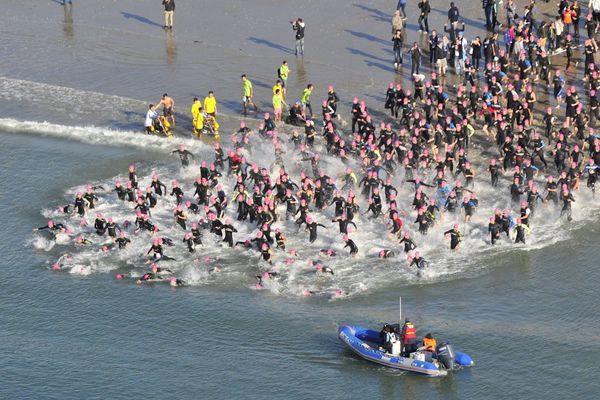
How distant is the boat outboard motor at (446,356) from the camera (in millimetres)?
34969

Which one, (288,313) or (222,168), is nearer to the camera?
(288,313)

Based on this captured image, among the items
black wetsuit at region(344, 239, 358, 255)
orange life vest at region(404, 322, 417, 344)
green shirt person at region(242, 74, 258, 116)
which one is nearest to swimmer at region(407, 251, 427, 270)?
black wetsuit at region(344, 239, 358, 255)

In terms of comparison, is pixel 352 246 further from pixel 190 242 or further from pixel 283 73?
pixel 283 73

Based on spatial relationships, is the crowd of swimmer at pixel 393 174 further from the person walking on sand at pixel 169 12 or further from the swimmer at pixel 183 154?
the person walking on sand at pixel 169 12

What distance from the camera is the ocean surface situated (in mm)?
35406

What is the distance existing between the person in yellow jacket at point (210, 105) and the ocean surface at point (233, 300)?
1230mm

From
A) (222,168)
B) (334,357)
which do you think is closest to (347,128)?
(222,168)

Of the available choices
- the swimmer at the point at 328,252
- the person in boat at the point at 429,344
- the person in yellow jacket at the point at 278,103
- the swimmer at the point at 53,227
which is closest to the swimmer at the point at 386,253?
the swimmer at the point at 328,252

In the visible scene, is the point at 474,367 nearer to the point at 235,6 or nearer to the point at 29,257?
the point at 29,257

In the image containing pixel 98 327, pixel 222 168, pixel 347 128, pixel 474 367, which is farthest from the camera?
pixel 347 128

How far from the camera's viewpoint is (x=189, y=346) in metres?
37.2

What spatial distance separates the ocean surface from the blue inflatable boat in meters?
0.35

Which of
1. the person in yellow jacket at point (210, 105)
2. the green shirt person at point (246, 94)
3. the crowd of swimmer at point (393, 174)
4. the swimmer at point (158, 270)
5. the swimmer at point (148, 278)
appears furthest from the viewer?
the green shirt person at point (246, 94)

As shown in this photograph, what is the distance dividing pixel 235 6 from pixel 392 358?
3332 cm
